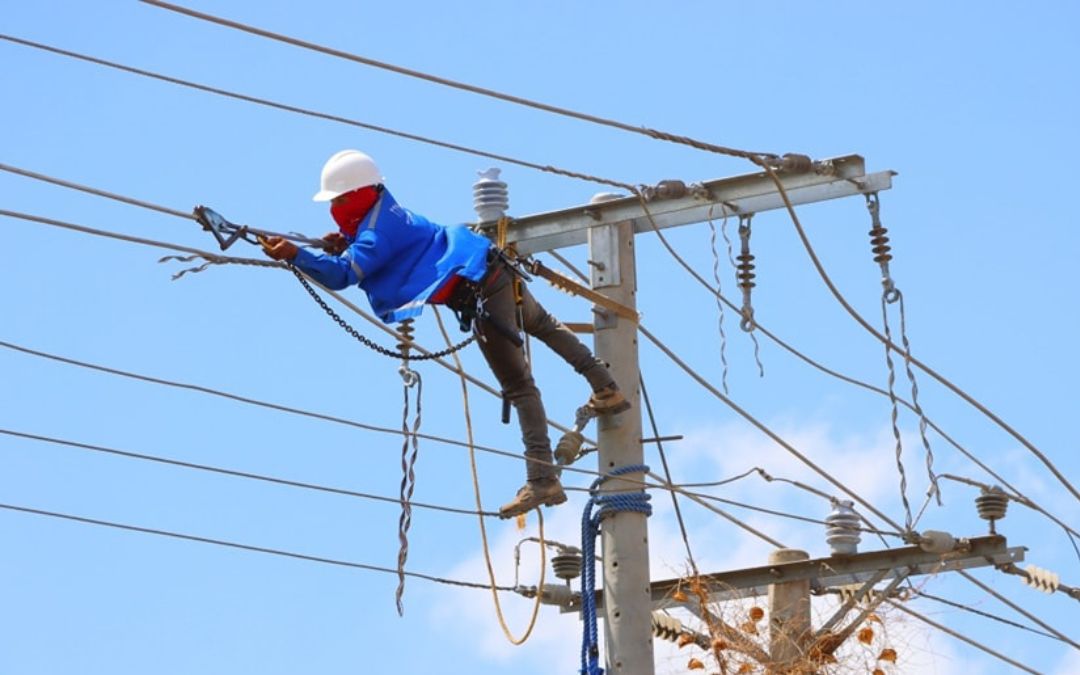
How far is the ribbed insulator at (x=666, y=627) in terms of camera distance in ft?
50.6

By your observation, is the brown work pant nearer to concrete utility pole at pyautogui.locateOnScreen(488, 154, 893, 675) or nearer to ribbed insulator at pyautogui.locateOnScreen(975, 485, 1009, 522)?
concrete utility pole at pyautogui.locateOnScreen(488, 154, 893, 675)

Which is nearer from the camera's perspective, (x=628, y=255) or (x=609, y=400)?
(x=609, y=400)

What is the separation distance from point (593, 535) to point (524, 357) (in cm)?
96

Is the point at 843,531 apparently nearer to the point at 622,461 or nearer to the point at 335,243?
the point at 622,461

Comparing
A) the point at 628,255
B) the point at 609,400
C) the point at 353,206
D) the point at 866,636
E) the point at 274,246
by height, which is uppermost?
the point at 628,255

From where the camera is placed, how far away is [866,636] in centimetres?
1466

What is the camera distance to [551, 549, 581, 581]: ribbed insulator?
49.2 ft

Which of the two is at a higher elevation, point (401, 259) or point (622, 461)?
point (401, 259)

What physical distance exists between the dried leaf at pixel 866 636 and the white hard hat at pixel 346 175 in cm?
401

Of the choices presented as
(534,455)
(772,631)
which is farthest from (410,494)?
(772,631)

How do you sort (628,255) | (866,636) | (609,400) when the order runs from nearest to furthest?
(609,400)
(628,255)
(866,636)

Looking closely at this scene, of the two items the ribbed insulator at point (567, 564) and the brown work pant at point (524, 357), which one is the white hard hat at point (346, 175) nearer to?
the brown work pant at point (524, 357)

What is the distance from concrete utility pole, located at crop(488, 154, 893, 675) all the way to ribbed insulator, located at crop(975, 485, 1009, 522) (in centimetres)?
283

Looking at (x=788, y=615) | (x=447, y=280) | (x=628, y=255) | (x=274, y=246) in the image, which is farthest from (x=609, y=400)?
(x=788, y=615)
